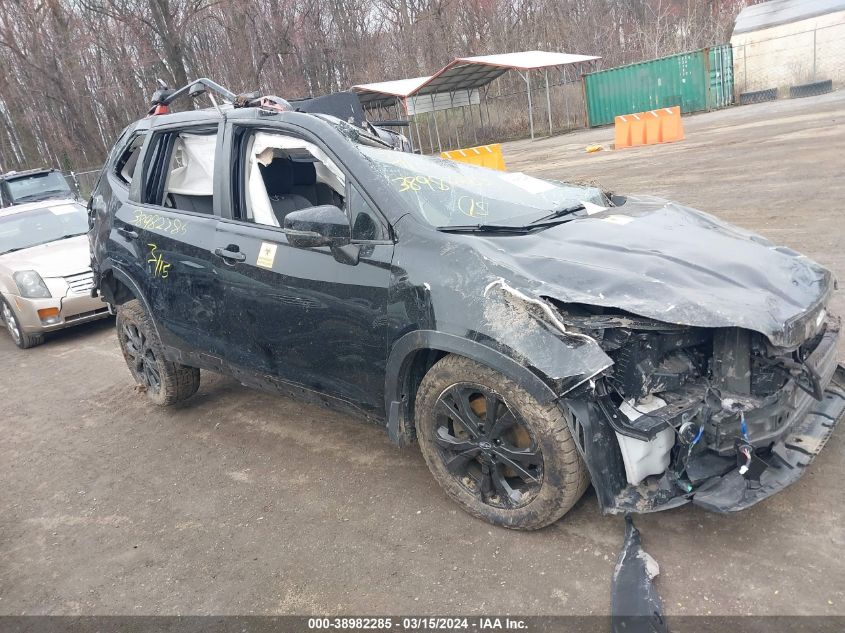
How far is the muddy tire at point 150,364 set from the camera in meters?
4.70

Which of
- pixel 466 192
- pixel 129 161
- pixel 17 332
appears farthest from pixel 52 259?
pixel 466 192

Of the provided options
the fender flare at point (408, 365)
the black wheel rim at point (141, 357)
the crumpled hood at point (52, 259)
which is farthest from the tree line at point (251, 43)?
the fender flare at point (408, 365)

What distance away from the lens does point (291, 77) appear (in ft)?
109

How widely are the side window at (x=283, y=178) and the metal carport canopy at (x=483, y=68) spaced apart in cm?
1936

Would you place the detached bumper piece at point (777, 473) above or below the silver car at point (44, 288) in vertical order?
below

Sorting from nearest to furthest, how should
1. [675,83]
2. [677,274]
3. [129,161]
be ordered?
[677,274], [129,161], [675,83]

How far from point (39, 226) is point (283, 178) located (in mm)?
5909

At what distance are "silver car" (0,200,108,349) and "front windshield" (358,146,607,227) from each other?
17.4ft

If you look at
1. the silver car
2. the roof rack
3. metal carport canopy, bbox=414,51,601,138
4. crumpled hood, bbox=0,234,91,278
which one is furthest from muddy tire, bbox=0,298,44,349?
metal carport canopy, bbox=414,51,601,138

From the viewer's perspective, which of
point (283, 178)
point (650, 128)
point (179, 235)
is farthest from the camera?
point (650, 128)

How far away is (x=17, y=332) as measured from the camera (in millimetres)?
7418

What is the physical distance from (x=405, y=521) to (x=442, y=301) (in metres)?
1.16

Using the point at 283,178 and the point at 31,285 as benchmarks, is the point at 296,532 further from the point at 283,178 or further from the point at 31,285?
the point at 31,285

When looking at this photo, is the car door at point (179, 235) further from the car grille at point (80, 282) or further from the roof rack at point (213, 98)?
the car grille at point (80, 282)
